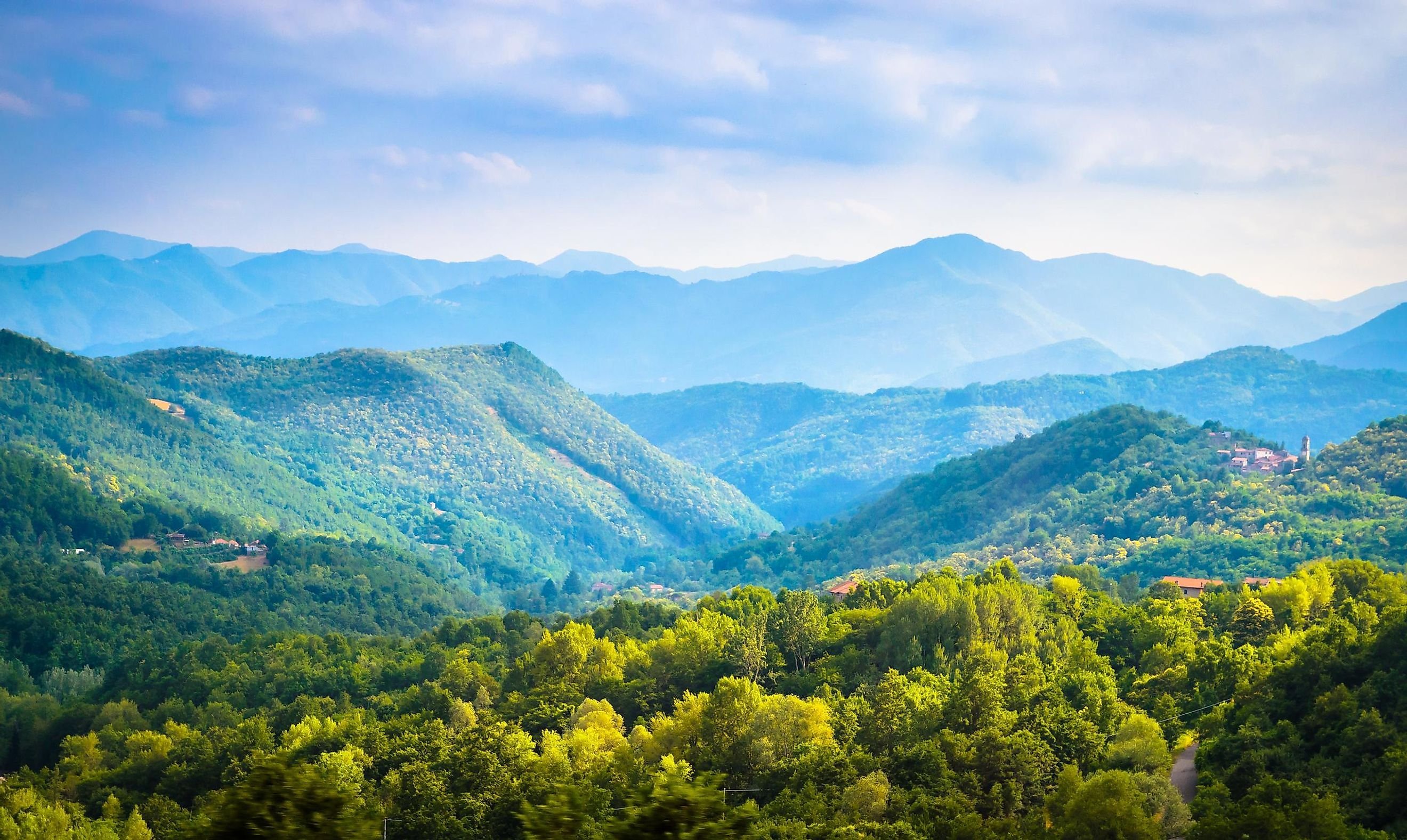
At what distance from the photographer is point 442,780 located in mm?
54344

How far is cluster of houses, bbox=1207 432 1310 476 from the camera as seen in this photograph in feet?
536

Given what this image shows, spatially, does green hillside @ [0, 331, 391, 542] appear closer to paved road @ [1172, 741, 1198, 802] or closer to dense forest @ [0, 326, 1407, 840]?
dense forest @ [0, 326, 1407, 840]

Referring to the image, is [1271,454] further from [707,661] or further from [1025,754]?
[1025,754]

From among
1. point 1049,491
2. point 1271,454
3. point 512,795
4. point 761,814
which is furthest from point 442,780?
point 1271,454

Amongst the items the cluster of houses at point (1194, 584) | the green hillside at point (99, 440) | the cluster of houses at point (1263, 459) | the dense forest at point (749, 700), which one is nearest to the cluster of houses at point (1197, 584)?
the cluster of houses at point (1194, 584)

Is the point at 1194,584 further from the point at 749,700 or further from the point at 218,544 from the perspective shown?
the point at 218,544

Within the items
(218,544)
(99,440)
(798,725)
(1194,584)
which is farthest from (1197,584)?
(99,440)

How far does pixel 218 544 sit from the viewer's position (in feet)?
501

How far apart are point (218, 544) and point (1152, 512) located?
113658 mm

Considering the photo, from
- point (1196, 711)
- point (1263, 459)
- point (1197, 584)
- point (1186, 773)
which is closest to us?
point (1186, 773)

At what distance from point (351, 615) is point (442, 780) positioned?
8937cm

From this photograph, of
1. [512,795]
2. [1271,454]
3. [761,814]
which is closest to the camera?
[761,814]

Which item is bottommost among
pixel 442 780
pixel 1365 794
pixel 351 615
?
pixel 351 615

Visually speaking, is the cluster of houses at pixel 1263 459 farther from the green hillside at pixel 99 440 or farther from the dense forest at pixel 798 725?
the green hillside at pixel 99 440
